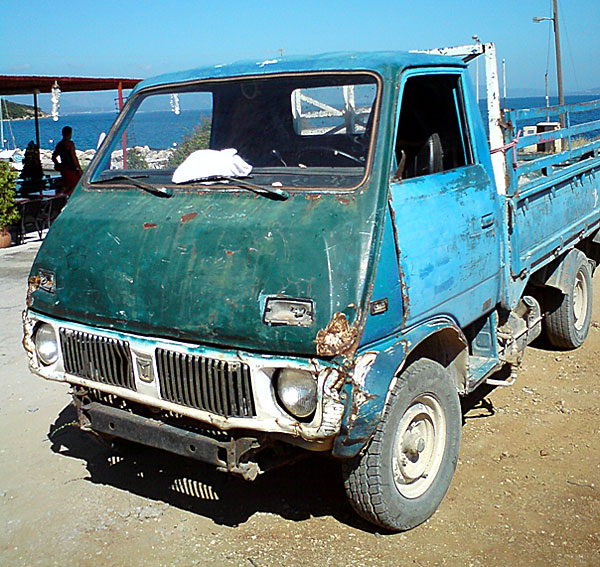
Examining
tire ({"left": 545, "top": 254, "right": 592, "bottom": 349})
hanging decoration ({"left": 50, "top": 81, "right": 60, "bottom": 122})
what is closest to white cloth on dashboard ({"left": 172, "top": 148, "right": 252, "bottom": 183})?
tire ({"left": 545, "top": 254, "right": 592, "bottom": 349})

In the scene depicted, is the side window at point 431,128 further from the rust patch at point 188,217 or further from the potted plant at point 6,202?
the potted plant at point 6,202

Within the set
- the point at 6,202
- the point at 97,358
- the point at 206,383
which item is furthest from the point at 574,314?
the point at 6,202

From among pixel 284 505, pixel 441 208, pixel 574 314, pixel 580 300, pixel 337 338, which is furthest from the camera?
pixel 580 300

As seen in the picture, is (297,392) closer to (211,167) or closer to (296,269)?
(296,269)

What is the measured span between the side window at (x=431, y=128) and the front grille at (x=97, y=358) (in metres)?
1.64

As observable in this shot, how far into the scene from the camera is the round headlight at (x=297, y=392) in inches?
124

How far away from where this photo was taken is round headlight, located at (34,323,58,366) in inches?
156

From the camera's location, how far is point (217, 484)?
4.36 metres

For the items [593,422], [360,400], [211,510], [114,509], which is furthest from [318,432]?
[593,422]

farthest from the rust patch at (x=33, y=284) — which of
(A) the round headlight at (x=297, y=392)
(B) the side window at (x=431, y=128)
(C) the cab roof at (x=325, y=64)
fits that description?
(B) the side window at (x=431, y=128)

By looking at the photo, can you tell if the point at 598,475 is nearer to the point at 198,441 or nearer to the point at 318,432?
the point at 318,432

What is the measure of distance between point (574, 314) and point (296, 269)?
4149mm

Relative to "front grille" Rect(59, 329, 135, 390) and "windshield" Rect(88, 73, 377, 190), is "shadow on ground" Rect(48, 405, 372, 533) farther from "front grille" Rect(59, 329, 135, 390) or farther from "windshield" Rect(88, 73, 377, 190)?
"windshield" Rect(88, 73, 377, 190)

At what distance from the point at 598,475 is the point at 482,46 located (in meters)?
2.78
